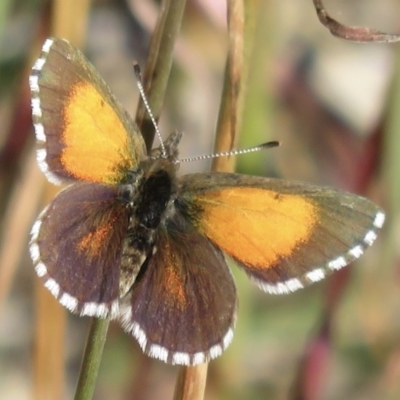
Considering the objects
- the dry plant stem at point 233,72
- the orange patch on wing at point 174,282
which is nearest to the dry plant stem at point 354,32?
the dry plant stem at point 233,72

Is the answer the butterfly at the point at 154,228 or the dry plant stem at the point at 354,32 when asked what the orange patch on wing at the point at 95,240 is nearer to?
the butterfly at the point at 154,228

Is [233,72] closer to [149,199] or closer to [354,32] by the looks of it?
[354,32]

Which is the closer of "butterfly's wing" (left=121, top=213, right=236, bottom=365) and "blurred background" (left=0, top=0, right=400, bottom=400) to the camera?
"butterfly's wing" (left=121, top=213, right=236, bottom=365)

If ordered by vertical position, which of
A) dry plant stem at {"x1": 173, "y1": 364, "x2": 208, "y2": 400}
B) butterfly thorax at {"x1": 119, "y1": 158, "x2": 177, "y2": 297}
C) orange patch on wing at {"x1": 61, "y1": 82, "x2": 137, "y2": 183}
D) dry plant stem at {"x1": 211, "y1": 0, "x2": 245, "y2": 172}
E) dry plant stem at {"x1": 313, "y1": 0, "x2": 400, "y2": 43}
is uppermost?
dry plant stem at {"x1": 313, "y1": 0, "x2": 400, "y2": 43}

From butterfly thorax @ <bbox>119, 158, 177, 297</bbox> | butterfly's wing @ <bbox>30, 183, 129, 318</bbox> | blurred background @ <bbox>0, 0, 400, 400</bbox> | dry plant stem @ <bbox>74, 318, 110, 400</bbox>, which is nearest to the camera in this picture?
dry plant stem @ <bbox>74, 318, 110, 400</bbox>

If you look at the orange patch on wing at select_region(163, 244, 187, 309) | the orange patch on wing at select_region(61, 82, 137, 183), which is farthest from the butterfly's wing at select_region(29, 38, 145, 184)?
the orange patch on wing at select_region(163, 244, 187, 309)

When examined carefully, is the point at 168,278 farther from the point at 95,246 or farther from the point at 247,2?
the point at 247,2

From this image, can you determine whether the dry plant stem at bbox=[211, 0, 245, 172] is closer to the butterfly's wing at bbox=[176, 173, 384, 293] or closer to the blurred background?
the butterfly's wing at bbox=[176, 173, 384, 293]
